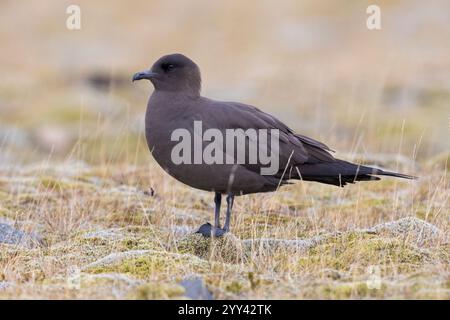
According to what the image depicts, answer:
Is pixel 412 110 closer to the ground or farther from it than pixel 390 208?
farther from it

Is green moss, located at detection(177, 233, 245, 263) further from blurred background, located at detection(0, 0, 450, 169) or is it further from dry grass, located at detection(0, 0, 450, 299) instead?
blurred background, located at detection(0, 0, 450, 169)

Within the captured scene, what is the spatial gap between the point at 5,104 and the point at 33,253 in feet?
54.8

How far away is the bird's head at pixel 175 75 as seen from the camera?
7336mm

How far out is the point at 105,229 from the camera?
7535mm

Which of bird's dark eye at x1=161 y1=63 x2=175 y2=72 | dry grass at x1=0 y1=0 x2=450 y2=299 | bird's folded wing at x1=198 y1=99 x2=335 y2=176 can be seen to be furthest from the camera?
bird's dark eye at x1=161 y1=63 x2=175 y2=72

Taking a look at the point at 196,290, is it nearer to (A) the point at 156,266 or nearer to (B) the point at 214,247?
(A) the point at 156,266

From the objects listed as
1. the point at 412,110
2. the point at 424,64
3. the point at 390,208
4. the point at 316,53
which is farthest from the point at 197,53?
the point at 390,208

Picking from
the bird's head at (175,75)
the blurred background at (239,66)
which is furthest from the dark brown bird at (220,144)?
the blurred background at (239,66)

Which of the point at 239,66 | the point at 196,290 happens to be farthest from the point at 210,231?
the point at 239,66

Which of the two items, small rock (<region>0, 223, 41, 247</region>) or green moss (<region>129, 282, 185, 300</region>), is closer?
green moss (<region>129, 282, 185, 300</region>)

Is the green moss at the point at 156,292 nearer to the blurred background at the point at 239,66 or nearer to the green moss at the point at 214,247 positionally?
the green moss at the point at 214,247

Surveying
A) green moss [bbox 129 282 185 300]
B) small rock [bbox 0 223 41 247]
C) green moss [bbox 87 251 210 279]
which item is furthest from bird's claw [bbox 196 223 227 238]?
small rock [bbox 0 223 41 247]

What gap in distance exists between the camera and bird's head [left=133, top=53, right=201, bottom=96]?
7.34 metres
